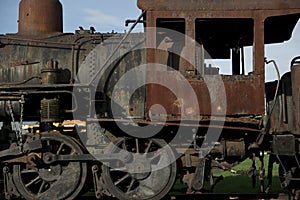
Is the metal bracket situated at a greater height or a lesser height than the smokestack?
lesser

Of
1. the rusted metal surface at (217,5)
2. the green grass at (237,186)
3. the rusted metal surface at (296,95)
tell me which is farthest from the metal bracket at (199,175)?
the rusted metal surface at (217,5)

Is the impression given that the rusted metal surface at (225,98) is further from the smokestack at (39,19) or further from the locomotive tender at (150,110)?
the smokestack at (39,19)

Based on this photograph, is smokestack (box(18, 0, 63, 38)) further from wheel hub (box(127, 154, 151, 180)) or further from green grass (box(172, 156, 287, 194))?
green grass (box(172, 156, 287, 194))

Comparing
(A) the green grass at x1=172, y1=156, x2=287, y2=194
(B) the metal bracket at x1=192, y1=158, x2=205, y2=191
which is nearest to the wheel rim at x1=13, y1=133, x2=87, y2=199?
(B) the metal bracket at x1=192, y1=158, x2=205, y2=191

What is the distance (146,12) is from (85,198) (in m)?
3.20

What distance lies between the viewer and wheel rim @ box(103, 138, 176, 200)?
6.33m

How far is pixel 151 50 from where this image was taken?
6.36 metres

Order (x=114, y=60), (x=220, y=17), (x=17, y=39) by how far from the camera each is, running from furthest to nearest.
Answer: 1. (x=17, y=39)
2. (x=114, y=60)
3. (x=220, y=17)

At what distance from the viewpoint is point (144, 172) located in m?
6.33

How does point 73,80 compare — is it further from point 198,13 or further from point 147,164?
point 198,13

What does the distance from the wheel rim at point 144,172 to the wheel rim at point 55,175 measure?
0.47m

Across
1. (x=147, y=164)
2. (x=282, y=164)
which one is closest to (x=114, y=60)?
(x=147, y=164)

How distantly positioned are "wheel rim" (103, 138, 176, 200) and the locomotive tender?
0.6 inches

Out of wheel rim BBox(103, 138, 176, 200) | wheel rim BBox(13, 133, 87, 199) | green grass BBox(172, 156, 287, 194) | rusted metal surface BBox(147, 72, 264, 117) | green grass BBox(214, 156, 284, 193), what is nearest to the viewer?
rusted metal surface BBox(147, 72, 264, 117)
